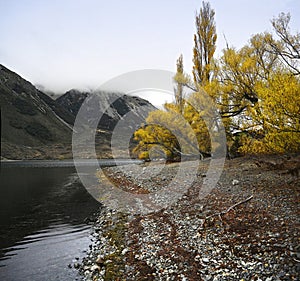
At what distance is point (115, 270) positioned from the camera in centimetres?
1049

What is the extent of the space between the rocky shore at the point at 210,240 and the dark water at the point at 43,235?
3.61 ft

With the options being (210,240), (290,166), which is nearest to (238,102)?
(290,166)

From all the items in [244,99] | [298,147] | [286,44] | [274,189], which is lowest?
[274,189]

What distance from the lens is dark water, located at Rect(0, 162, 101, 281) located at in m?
11.2

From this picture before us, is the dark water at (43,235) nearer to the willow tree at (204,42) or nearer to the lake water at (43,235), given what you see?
the lake water at (43,235)

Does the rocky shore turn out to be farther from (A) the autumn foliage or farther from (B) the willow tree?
(B) the willow tree

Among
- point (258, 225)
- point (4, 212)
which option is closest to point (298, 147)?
point (258, 225)

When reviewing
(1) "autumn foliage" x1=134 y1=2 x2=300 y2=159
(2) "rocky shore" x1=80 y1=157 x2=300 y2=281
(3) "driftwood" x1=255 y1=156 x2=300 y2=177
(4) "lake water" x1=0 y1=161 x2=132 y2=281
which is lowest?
(4) "lake water" x1=0 y1=161 x2=132 y2=281

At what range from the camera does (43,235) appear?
16281 mm

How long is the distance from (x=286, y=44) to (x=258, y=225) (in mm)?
18993

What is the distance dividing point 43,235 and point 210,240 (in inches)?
407

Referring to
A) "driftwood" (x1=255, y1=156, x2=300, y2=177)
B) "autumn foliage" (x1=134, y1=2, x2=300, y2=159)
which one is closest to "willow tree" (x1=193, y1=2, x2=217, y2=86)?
"autumn foliage" (x1=134, y1=2, x2=300, y2=159)

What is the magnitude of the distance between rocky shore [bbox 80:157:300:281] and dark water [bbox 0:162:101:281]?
43.3 inches

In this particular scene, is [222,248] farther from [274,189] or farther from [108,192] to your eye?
[108,192]
